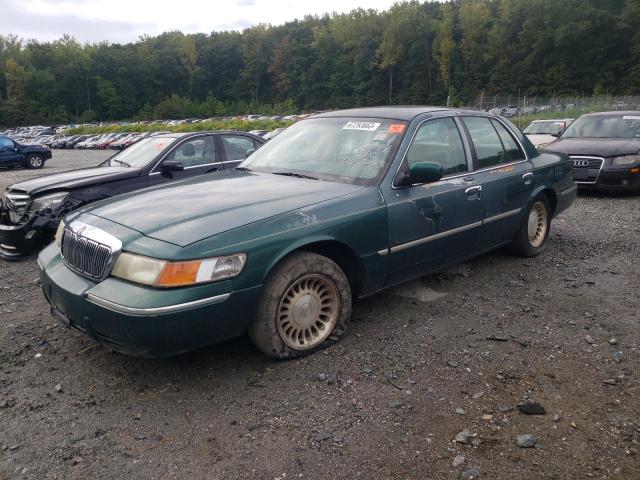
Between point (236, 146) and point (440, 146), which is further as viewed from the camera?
point (236, 146)

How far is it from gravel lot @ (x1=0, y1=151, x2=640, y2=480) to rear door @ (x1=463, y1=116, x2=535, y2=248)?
2.41 ft

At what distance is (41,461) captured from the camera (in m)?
2.60

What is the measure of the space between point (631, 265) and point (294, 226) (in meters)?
3.91

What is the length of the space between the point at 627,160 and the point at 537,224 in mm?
4608

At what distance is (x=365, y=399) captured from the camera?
10.1 feet

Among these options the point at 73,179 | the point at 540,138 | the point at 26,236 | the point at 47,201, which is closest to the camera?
the point at 26,236

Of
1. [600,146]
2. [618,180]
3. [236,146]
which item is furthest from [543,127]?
[236,146]

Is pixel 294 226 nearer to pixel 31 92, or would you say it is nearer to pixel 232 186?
pixel 232 186

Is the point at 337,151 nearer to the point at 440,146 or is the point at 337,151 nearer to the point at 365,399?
the point at 440,146

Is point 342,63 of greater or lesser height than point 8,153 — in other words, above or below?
Result: above

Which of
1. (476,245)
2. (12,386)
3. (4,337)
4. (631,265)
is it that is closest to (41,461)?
(12,386)

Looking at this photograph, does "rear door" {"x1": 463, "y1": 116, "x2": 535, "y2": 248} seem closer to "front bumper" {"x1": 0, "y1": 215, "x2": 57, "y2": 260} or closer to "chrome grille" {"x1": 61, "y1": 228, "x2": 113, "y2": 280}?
"chrome grille" {"x1": 61, "y1": 228, "x2": 113, "y2": 280}

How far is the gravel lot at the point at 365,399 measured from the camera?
2.56m

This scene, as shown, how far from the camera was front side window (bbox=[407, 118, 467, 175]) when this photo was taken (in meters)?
4.26
